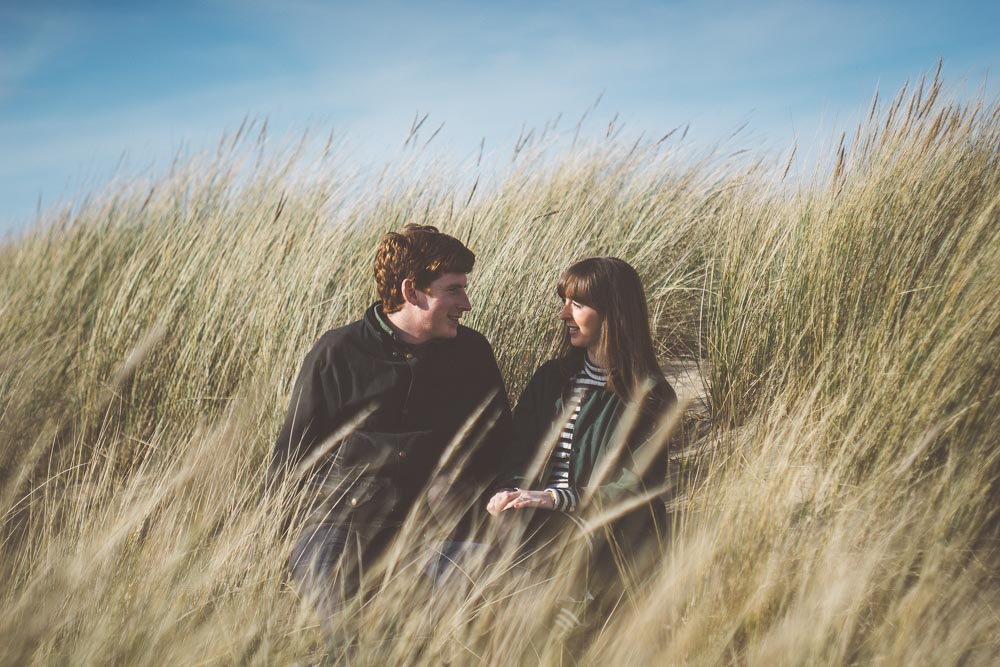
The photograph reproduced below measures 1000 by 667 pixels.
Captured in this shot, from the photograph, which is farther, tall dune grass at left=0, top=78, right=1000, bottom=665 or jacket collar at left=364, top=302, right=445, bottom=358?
jacket collar at left=364, top=302, right=445, bottom=358

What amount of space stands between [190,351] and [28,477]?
2.25ft

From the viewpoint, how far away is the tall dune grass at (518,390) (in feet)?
5.27

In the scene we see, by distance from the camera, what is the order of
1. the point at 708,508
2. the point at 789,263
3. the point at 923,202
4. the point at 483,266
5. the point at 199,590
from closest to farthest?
the point at 199,590
the point at 708,508
the point at 923,202
the point at 789,263
the point at 483,266

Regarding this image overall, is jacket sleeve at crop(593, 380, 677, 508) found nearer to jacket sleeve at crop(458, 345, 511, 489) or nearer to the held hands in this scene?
the held hands

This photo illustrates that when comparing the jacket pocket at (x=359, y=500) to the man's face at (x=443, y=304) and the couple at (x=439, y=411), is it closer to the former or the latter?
the couple at (x=439, y=411)

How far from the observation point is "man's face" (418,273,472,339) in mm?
2139

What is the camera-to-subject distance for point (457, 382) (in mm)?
2256

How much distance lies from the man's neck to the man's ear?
0.06m

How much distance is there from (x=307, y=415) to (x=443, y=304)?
500 mm

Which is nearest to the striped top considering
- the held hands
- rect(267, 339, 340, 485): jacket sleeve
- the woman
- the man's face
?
the woman

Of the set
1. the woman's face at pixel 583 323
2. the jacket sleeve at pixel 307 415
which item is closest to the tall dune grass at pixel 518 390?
the jacket sleeve at pixel 307 415

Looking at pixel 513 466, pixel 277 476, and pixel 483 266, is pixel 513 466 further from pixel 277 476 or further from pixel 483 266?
pixel 483 266

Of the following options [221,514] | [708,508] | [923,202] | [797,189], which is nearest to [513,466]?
[708,508]

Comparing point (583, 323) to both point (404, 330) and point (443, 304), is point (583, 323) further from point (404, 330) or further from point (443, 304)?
point (404, 330)
